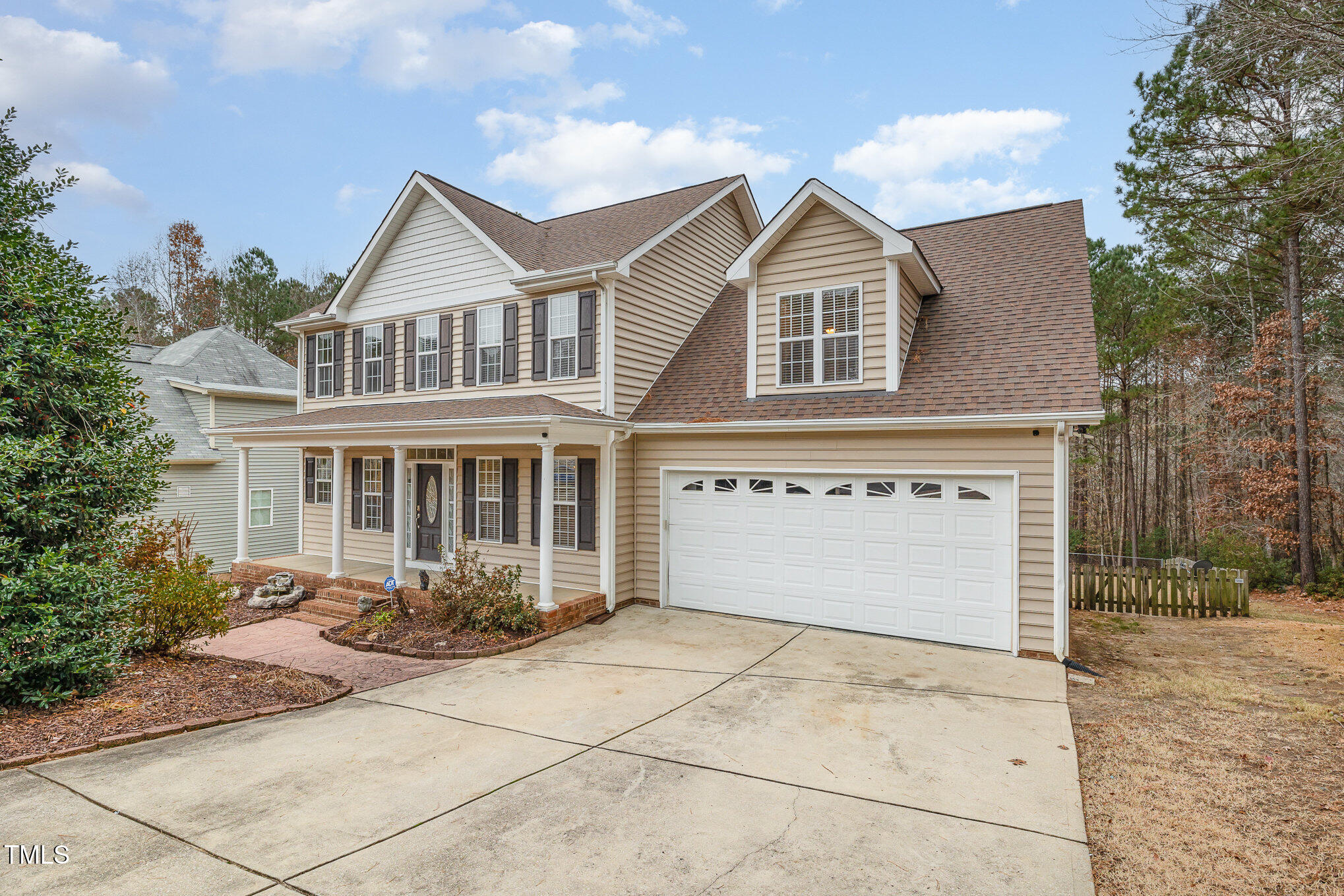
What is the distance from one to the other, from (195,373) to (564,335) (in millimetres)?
12548

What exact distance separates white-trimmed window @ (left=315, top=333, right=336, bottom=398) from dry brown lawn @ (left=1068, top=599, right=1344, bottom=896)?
14.6 m

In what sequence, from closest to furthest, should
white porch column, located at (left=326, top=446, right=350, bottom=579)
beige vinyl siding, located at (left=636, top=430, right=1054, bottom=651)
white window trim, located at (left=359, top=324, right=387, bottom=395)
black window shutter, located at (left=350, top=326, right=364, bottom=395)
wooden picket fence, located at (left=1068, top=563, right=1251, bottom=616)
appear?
beige vinyl siding, located at (left=636, top=430, right=1054, bottom=651)
wooden picket fence, located at (left=1068, top=563, right=1251, bottom=616)
white porch column, located at (left=326, top=446, right=350, bottom=579)
white window trim, located at (left=359, top=324, right=387, bottom=395)
black window shutter, located at (left=350, top=326, right=364, bottom=395)

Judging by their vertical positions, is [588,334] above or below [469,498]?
above

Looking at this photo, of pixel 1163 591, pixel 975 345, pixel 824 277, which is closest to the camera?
pixel 975 345

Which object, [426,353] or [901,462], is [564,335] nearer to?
[426,353]

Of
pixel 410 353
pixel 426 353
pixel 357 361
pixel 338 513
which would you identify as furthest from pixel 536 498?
pixel 357 361

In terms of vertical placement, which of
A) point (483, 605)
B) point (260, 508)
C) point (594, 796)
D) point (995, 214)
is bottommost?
point (594, 796)

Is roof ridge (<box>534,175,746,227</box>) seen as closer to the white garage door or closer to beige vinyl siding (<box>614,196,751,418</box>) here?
beige vinyl siding (<box>614,196,751,418</box>)

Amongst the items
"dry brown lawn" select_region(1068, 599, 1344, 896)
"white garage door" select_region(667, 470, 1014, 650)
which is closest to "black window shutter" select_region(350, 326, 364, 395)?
"white garage door" select_region(667, 470, 1014, 650)

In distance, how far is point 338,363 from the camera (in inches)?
554

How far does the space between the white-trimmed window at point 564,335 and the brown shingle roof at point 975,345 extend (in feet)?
4.74

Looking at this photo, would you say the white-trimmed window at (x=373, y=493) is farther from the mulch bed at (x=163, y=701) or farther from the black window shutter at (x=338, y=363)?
the mulch bed at (x=163, y=701)

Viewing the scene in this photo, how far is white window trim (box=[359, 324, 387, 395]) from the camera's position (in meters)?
13.4

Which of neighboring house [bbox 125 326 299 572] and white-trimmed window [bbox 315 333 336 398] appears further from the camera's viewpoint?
neighboring house [bbox 125 326 299 572]
